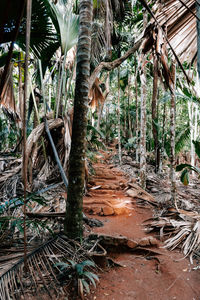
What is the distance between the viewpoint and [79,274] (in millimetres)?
1848

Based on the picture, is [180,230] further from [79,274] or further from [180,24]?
[180,24]

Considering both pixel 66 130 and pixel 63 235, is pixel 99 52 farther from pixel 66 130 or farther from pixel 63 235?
pixel 63 235

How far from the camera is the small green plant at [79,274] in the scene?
1.82m

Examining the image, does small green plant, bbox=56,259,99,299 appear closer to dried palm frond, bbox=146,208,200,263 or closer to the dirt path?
the dirt path

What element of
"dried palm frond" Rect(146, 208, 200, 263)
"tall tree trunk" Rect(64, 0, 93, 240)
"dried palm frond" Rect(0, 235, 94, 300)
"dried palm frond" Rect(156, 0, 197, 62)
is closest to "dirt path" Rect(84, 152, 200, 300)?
"dried palm frond" Rect(146, 208, 200, 263)

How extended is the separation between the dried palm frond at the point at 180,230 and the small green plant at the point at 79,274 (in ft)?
4.88

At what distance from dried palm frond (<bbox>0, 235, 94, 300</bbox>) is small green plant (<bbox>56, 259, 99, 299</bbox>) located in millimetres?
68

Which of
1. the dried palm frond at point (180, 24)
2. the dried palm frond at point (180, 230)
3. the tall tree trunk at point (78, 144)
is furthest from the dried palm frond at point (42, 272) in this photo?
the dried palm frond at point (180, 24)

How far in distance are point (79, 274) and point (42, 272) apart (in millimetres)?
342

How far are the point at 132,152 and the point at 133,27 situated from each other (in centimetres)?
643

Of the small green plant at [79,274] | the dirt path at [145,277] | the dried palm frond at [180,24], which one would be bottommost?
the dirt path at [145,277]

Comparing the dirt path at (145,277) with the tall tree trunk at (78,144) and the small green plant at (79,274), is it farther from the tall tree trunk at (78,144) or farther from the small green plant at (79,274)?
the tall tree trunk at (78,144)

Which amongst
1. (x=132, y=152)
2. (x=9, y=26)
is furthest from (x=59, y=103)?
(x=132, y=152)

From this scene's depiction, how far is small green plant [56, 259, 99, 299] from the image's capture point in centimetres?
182
